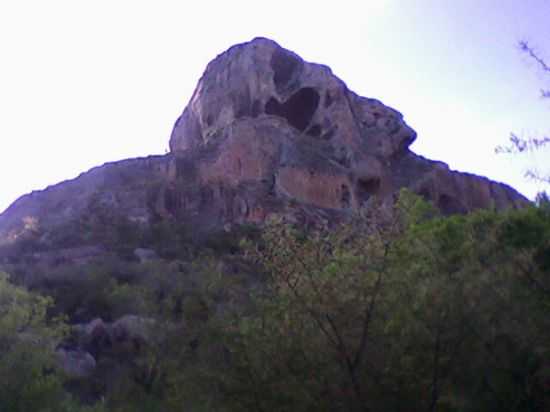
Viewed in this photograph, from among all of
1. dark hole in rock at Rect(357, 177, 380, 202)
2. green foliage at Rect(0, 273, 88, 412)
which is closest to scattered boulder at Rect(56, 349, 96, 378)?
green foliage at Rect(0, 273, 88, 412)

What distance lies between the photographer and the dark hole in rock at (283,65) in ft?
219

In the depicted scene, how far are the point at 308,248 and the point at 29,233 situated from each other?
43156 mm

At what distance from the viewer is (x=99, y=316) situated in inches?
1379

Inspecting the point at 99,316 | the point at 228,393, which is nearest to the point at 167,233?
the point at 99,316

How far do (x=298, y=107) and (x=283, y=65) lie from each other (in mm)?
4606

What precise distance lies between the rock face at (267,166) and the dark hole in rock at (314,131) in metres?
0.07

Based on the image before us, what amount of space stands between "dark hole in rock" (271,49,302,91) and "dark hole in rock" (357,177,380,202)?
10783 millimetres

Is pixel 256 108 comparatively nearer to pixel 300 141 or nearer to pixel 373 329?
pixel 300 141

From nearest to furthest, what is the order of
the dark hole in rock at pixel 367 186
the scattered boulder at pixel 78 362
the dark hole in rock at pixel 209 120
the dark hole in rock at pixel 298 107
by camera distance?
the scattered boulder at pixel 78 362
the dark hole in rock at pixel 367 186
the dark hole in rock at pixel 298 107
the dark hole in rock at pixel 209 120

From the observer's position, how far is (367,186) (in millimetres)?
59062

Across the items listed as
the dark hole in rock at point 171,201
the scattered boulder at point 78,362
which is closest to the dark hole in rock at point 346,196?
the dark hole in rock at point 171,201

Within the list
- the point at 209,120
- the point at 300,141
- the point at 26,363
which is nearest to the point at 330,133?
the point at 300,141

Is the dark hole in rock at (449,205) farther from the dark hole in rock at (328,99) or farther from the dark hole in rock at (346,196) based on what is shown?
the dark hole in rock at (328,99)

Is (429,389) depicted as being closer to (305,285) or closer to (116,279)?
(305,285)
